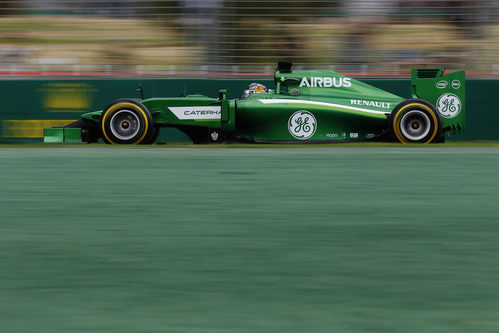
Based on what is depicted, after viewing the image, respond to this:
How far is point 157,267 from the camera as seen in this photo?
344 cm

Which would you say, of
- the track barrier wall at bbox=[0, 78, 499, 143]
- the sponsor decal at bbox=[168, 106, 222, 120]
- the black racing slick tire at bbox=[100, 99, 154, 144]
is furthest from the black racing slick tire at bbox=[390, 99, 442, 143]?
the black racing slick tire at bbox=[100, 99, 154, 144]

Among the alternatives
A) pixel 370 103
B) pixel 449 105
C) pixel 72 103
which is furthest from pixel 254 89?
pixel 72 103

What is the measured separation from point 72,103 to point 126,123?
1579 mm

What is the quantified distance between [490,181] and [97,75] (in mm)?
6550

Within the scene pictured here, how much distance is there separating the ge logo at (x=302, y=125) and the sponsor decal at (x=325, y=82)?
1.54 feet

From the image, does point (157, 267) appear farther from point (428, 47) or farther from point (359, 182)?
point (428, 47)

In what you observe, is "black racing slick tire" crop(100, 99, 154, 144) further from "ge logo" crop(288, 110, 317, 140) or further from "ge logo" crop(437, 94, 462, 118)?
"ge logo" crop(437, 94, 462, 118)

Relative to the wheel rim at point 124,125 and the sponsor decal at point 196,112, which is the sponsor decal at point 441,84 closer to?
the sponsor decal at point 196,112

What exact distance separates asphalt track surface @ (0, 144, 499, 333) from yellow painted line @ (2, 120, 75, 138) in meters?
4.16

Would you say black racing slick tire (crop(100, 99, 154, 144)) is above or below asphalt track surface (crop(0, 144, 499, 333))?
above

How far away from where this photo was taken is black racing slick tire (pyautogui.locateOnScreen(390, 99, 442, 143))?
31.5 feet

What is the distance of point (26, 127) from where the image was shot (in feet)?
36.1

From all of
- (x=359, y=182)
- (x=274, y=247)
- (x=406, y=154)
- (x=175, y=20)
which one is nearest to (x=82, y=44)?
(x=175, y=20)

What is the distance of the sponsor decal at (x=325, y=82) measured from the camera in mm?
9867
